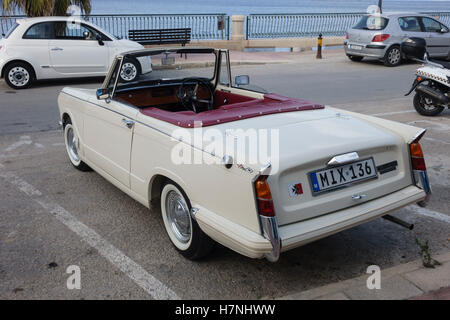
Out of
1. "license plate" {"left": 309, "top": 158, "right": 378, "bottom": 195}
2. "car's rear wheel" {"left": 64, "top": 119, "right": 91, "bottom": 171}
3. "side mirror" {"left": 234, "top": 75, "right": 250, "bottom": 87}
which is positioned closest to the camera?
"license plate" {"left": 309, "top": 158, "right": 378, "bottom": 195}

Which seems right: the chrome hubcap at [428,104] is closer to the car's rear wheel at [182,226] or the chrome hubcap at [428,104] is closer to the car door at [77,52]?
the car's rear wheel at [182,226]

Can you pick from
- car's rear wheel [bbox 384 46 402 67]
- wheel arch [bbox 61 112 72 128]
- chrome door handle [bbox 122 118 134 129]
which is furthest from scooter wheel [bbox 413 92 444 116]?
car's rear wheel [bbox 384 46 402 67]

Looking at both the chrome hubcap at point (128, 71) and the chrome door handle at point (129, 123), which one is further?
the chrome hubcap at point (128, 71)

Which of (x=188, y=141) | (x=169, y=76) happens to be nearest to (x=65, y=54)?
(x=169, y=76)

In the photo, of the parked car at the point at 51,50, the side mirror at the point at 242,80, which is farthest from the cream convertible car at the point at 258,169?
the parked car at the point at 51,50

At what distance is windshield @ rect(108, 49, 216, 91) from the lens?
480 centimetres

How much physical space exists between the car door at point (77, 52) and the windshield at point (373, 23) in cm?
862

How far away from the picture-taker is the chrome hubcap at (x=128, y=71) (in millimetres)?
4791

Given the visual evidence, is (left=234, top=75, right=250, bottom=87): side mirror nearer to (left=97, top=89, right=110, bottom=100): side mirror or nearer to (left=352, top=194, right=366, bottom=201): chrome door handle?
(left=97, top=89, right=110, bottom=100): side mirror

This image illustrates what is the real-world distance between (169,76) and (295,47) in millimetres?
17845

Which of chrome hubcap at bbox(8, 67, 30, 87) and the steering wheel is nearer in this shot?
the steering wheel

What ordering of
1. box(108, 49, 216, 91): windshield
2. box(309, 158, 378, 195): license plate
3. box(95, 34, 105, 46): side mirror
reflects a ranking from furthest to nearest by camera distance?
box(95, 34, 105, 46): side mirror
box(108, 49, 216, 91): windshield
box(309, 158, 378, 195): license plate

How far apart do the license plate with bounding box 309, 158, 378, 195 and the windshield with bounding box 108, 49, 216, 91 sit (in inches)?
76.3

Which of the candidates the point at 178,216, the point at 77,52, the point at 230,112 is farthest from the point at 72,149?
the point at 77,52
